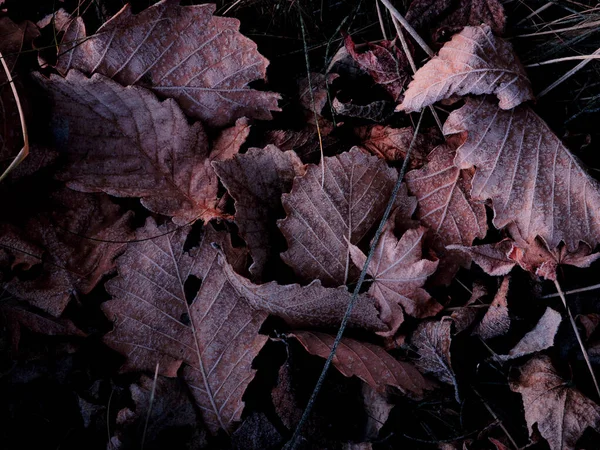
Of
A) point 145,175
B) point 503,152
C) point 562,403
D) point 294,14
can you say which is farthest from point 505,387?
point 294,14

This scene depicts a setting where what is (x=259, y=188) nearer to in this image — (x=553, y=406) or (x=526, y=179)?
(x=526, y=179)

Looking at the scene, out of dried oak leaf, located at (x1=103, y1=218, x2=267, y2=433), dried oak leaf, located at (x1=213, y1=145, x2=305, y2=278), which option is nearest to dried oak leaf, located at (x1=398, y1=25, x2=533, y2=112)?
dried oak leaf, located at (x1=213, y1=145, x2=305, y2=278)

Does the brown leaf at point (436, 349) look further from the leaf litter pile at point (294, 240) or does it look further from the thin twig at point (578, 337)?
the thin twig at point (578, 337)

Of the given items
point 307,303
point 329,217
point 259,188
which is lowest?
point 307,303

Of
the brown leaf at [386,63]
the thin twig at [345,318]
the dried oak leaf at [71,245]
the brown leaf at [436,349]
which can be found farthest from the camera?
the brown leaf at [386,63]

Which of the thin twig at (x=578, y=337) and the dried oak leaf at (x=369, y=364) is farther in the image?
the thin twig at (x=578, y=337)

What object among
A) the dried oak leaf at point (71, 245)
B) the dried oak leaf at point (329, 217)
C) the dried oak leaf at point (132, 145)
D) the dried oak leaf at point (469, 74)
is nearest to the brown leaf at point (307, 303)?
the dried oak leaf at point (329, 217)

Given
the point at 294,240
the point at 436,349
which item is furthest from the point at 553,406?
the point at 294,240
